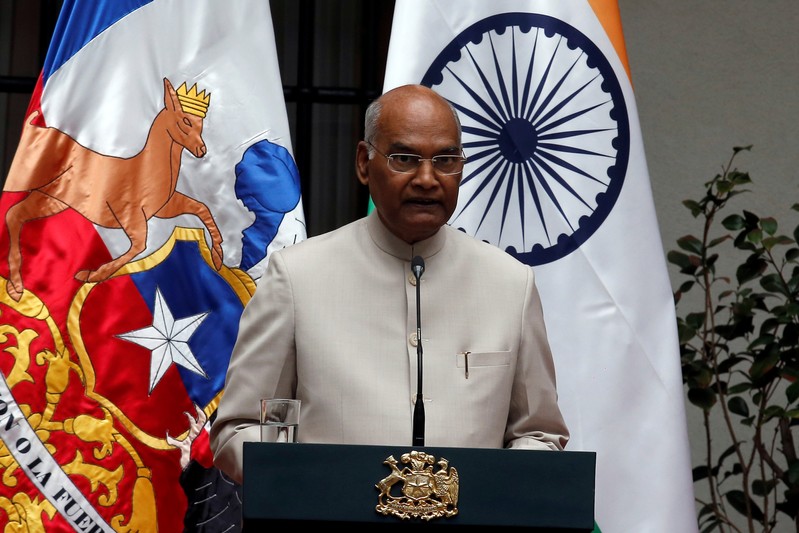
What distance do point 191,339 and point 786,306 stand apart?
1.97 metres

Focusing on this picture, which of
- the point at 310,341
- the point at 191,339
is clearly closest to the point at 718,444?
the point at 191,339

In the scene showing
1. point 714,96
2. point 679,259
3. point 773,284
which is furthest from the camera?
point 714,96

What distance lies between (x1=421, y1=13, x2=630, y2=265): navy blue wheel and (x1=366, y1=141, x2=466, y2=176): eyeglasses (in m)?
1.02

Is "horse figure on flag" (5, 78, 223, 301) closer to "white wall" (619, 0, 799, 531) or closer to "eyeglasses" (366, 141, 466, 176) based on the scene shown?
"eyeglasses" (366, 141, 466, 176)

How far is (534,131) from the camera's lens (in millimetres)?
3027

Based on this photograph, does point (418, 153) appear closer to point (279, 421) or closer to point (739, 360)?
point (279, 421)

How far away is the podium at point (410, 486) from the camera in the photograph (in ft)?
4.59

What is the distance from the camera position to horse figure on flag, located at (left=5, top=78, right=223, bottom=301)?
2.88 meters

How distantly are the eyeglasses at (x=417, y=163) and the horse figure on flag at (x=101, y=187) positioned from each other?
1128 millimetres

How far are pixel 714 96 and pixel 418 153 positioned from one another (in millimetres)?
2630

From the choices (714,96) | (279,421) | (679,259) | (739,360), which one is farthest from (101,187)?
(714,96)

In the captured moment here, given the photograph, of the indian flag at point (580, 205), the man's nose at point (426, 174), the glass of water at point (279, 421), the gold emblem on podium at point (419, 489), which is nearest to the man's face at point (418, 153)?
the man's nose at point (426, 174)

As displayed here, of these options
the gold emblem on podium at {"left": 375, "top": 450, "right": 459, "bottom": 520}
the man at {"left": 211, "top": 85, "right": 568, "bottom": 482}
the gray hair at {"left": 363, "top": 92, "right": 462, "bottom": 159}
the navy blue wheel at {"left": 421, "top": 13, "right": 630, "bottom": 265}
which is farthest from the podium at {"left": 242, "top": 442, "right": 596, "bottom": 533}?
the navy blue wheel at {"left": 421, "top": 13, "right": 630, "bottom": 265}

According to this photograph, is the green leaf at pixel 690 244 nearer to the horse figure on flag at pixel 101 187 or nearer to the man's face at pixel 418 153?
the horse figure on flag at pixel 101 187
